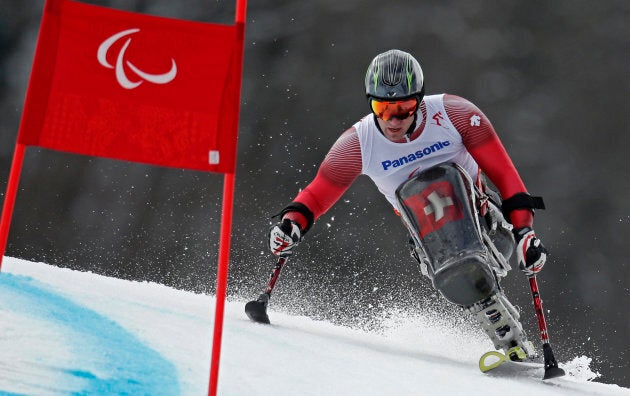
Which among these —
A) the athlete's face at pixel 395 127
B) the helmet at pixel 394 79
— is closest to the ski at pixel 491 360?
the athlete's face at pixel 395 127

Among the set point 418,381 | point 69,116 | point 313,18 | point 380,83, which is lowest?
point 418,381

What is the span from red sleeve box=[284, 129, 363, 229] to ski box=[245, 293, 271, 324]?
1.97 ft

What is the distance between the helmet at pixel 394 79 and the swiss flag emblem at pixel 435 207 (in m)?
0.60

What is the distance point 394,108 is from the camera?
15.1ft

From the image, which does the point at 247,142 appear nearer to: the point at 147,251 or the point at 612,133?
the point at 147,251

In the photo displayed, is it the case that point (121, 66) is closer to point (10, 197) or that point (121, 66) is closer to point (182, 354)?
point (10, 197)

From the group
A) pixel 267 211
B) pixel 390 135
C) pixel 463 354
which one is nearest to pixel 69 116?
pixel 390 135

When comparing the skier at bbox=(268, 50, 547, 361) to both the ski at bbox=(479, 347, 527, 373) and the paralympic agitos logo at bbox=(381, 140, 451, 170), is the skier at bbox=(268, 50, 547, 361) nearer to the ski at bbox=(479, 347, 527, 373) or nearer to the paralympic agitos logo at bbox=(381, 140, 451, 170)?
the paralympic agitos logo at bbox=(381, 140, 451, 170)

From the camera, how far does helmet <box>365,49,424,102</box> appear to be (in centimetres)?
454

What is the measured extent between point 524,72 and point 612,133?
57.2 inches

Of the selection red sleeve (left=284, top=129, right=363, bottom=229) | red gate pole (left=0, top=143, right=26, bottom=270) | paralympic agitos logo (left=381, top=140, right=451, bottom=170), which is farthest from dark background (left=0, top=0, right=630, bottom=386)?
red gate pole (left=0, top=143, right=26, bottom=270)

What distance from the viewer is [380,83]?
4555 mm

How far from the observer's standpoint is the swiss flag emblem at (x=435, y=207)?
448 cm

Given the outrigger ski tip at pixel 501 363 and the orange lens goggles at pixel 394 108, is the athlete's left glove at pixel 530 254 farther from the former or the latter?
the orange lens goggles at pixel 394 108
